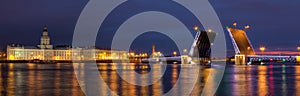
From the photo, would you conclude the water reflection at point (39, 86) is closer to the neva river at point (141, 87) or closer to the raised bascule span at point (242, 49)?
the neva river at point (141, 87)

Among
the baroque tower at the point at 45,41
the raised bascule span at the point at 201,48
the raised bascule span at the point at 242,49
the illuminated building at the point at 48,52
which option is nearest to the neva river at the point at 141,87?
the raised bascule span at the point at 201,48

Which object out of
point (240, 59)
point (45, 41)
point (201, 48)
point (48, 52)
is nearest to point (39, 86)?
point (201, 48)

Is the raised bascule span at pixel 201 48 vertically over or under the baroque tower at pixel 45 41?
under

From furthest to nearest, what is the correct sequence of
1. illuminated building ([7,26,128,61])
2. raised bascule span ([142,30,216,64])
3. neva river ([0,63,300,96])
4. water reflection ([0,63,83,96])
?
illuminated building ([7,26,128,61]) < raised bascule span ([142,30,216,64]) < neva river ([0,63,300,96]) < water reflection ([0,63,83,96])

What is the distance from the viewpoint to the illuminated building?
136875 mm

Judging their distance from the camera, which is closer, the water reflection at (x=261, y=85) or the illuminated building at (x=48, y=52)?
the water reflection at (x=261, y=85)

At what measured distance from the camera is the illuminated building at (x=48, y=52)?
13688 cm

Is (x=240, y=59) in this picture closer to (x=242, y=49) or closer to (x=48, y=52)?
(x=242, y=49)

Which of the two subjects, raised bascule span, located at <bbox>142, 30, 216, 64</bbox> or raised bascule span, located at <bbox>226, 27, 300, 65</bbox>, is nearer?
raised bascule span, located at <bbox>142, 30, 216, 64</bbox>

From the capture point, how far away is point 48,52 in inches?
5576

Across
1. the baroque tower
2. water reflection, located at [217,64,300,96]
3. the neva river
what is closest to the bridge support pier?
water reflection, located at [217,64,300,96]

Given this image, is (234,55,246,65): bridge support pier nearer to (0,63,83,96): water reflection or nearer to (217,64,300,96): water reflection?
(217,64,300,96): water reflection

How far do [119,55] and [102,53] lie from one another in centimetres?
1069

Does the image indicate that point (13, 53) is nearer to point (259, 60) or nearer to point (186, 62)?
point (186, 62)
